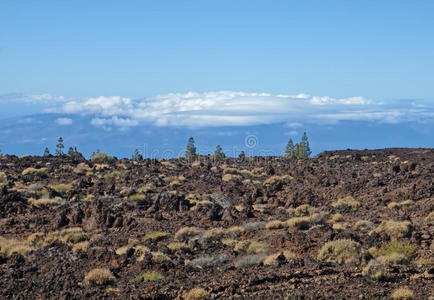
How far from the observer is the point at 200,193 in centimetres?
3028

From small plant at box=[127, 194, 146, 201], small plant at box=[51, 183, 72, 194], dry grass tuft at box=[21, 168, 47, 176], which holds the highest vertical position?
dry grass tuft at box=[21, 168, 47, 176]

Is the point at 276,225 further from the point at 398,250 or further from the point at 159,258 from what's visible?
the point at 159,258

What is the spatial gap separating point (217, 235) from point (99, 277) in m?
6.01

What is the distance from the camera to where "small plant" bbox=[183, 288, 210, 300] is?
38.6 ft

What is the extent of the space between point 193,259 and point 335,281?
5.03m

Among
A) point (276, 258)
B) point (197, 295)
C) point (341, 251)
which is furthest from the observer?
point (341, 251)

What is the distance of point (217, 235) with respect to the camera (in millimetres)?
18750

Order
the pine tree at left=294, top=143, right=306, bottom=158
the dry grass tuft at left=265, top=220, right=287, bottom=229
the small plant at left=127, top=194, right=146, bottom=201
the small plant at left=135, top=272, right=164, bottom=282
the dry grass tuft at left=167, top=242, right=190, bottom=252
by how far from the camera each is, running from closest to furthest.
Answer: the small plant at left=135, top=272, right=164, bottom=282 → the dry grass tuft at left=167, top=242, right=190, bottom=252 → the dry grass tuft at left=265, top=220, right=287, bottom=229 → the small plant at left=127, top=194, right=146, bottom=201 → the pine tree at left=294, top=143, right=306, bottom=158

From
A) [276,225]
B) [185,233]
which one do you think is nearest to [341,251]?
[276,225]

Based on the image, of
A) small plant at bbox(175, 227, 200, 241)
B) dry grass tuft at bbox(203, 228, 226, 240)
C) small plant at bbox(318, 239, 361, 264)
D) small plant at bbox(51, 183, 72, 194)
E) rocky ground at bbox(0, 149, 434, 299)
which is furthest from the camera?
small plant at bbox(51, 183, 72, 194)

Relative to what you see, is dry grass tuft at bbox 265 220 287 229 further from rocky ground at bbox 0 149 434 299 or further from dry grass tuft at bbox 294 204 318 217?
dry grass tuft at bbox 294 204 318 217

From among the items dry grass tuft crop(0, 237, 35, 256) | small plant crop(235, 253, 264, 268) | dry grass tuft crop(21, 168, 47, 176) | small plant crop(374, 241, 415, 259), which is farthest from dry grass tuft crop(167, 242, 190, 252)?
dry grass tuft crop(21, 168, 47, 176)

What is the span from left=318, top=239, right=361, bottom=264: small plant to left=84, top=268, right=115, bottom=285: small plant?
6.07m

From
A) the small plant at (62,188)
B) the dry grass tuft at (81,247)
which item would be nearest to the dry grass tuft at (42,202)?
the small plant at (62,188)
